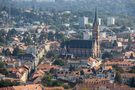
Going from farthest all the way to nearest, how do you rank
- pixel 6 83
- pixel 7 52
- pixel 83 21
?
pixel 83 21 < pixel 7 52 < pixel 6 83

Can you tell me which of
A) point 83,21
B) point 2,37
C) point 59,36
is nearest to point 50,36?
point 59,36

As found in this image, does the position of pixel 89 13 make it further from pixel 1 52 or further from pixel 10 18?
pixel 1 52

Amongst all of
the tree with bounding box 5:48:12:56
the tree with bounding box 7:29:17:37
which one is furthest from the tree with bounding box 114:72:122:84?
the tree with bounding box 7:29:17:37

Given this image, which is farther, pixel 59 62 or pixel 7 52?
pixel 7 52

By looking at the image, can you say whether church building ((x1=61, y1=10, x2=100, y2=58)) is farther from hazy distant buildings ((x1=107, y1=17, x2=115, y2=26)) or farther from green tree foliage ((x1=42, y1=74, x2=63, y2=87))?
hazy distant buildings ((x1=107, y1=17, x2=115, y2=26))

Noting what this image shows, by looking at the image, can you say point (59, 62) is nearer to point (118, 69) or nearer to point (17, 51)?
point (118, 69)

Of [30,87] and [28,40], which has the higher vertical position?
[30,87]

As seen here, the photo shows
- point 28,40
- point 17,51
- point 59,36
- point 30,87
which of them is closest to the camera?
point 30,87

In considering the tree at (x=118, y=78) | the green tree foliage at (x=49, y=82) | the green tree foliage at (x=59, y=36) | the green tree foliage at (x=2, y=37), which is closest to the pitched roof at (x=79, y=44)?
the green tree foliage at (x=2, y=37)

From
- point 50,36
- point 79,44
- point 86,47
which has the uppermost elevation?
point 79,44
